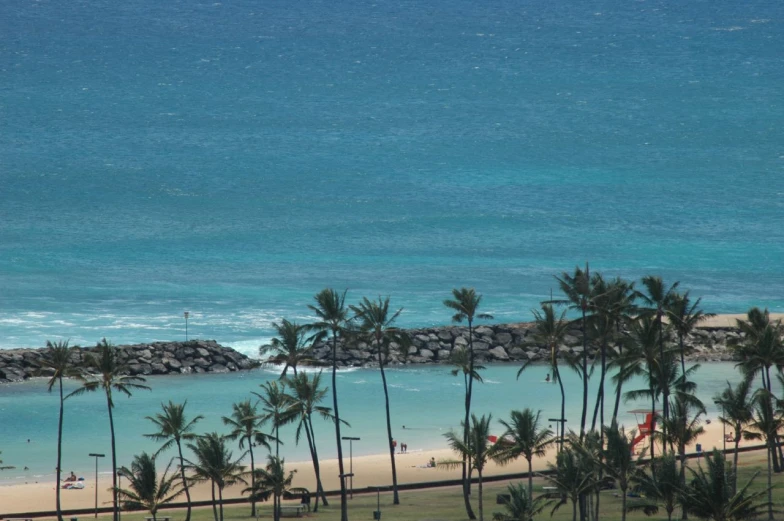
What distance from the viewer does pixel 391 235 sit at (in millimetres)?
196375

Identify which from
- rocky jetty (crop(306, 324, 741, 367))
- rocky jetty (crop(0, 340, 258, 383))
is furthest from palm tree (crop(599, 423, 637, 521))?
rocky jetty (crop(0, 340, 258, 383))

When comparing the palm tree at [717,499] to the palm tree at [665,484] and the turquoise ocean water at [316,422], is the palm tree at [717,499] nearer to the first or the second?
the palm tree at [665,484]

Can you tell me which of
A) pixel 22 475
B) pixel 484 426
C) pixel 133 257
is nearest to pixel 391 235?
pixel 133 257

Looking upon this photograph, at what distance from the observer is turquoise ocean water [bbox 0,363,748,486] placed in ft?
260

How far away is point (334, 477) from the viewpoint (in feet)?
231

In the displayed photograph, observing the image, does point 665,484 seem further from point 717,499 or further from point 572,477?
point 717,499

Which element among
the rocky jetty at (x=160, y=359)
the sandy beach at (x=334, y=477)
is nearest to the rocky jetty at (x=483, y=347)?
the rocky jetty at (x=160, y=359)

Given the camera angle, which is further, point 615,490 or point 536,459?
point 536,459

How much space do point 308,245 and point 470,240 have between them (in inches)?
931

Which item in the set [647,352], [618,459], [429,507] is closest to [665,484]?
[618,459]

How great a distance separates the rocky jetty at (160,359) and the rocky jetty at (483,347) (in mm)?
7540

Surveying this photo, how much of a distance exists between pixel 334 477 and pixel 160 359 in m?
40.2

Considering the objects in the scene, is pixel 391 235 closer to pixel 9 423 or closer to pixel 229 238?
pixel 229 238

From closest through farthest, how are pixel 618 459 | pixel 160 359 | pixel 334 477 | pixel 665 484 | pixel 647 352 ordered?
1. pixel 665 484
2. pixel 618 459
3. pixel 647 352
4. pixel 334 477
5. pixel 160 359
